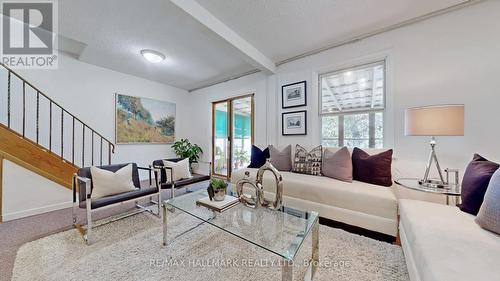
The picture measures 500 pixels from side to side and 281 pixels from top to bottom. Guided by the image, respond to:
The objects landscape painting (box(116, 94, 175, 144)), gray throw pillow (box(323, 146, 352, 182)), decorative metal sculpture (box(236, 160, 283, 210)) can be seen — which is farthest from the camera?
landscape painting (box(116, 94, 175, 144))

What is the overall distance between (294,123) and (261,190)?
209cm

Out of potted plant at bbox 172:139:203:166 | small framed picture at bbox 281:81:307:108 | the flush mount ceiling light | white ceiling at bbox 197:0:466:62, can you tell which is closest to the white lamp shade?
white ceiling at bbox 197:0:466:62

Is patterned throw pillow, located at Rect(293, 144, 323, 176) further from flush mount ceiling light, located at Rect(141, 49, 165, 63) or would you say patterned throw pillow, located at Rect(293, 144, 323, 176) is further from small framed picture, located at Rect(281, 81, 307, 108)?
flush mount ceiling light, located at Rect(141, 49, 165, 63)

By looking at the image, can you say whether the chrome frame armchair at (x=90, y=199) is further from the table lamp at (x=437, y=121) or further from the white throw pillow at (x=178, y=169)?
the table lamp at (x=437, y=121)

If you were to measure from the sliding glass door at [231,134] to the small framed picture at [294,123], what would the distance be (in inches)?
32.9

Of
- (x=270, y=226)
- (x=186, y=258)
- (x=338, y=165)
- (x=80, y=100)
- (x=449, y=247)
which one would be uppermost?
(x=80, y=100)

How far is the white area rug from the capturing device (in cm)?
131

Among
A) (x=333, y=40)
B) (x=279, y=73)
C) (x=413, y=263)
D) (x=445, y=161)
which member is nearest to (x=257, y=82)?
(x=279, y=73)

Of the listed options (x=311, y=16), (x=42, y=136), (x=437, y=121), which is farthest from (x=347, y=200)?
(x=42, y=136)

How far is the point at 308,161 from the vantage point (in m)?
2.70

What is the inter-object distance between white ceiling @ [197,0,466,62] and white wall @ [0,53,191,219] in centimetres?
313

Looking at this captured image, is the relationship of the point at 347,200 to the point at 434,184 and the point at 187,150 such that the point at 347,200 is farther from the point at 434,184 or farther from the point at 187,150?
the point at 187,150

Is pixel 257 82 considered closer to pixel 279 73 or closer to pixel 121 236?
pixel 279 73

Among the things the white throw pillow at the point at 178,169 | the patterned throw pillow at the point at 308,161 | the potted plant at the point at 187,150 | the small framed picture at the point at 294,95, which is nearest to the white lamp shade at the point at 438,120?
the patterned throw pillow at the point at 308,161
